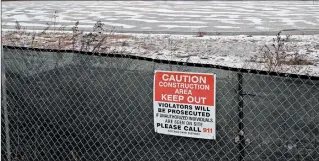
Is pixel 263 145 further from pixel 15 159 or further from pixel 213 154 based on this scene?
pixel 15 159

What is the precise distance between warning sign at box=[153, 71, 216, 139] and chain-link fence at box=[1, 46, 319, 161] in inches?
Answer: 7.9

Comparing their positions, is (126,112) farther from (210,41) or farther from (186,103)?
(210,41)

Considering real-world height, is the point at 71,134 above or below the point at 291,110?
below

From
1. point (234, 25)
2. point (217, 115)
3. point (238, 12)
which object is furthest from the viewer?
point (238, 12)

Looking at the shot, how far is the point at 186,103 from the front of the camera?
4023mm

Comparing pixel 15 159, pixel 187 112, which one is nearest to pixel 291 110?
pixel 187 112

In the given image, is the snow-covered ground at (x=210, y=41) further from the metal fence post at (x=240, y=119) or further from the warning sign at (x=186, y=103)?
the warning sign at (x=186, y=103)

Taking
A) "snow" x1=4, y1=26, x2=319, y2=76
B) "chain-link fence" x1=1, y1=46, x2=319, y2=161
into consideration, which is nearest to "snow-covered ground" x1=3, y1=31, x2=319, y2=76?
"snow" x1=4, y1=26, x2=319, y2=76

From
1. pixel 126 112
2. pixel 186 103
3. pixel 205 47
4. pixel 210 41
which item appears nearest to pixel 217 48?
pixel 205 47

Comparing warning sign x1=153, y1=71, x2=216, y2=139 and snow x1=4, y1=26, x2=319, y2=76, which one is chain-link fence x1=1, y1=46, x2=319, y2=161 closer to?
warning sign x1=153, y1=71, x2=216, y2=139

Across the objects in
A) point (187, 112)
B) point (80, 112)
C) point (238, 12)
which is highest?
point (187, 112)

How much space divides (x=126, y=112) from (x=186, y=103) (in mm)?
886

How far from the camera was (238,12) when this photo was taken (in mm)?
11562

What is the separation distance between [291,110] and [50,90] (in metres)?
2.75
